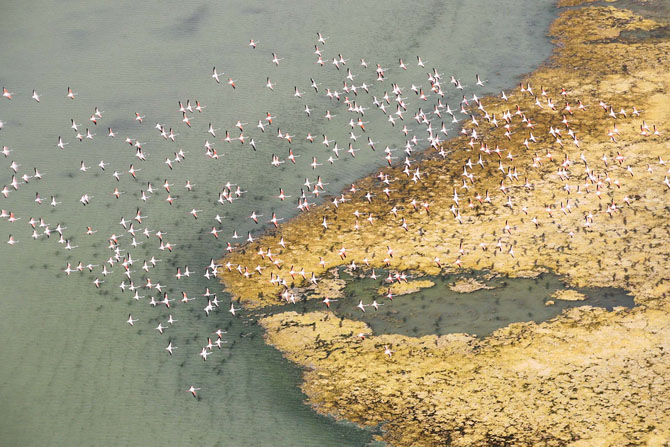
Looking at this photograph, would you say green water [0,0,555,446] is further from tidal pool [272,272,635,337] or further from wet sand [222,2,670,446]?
tidal pool [272,272,635,337]

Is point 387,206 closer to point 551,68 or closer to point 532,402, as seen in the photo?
point 532,402

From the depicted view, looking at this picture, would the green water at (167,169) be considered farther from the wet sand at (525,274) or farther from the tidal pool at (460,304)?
the tidal pool at (460,304)

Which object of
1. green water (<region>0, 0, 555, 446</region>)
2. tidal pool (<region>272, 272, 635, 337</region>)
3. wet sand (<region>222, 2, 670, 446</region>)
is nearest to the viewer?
wet sand (<region>222, 2, 670, 446</region>)

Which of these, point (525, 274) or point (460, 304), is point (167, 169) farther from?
point (525, 274)

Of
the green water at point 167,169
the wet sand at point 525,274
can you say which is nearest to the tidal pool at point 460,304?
the wet sand at point 525,274

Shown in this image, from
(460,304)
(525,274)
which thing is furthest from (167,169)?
(525,274)

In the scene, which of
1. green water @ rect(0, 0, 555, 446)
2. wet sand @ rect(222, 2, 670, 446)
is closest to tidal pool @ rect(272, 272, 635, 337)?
wet sand @ rect(222, 2, 670, 446)
